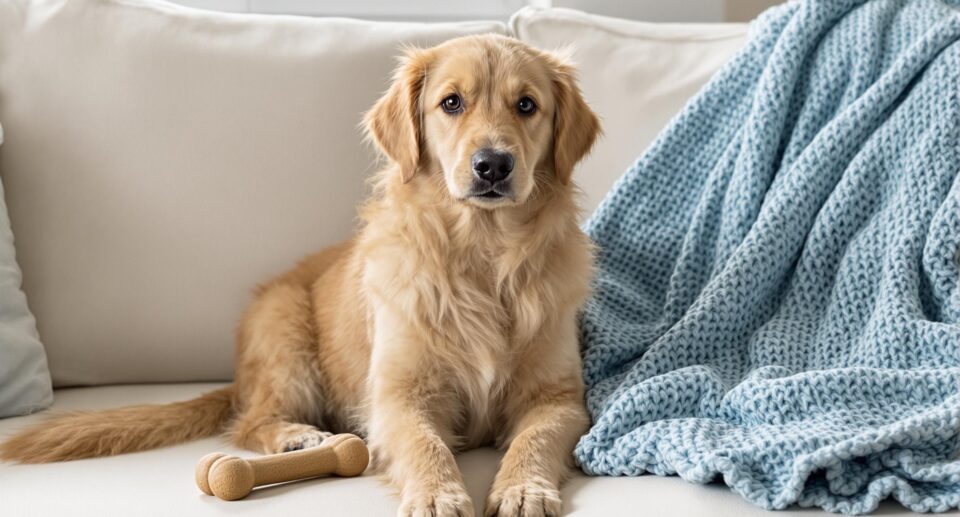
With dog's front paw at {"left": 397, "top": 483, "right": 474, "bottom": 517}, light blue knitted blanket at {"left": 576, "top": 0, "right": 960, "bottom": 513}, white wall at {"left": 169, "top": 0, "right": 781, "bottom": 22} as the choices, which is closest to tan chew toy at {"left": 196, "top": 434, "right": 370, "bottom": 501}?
dog's front paw at {"left": 397, "top": 483, "right": 474, "bottom": 517}

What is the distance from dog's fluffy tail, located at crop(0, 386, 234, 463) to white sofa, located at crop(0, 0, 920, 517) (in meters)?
0.17

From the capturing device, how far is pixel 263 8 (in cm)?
285

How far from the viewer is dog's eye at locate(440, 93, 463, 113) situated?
181 centimetres

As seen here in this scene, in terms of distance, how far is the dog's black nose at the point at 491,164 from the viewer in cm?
166

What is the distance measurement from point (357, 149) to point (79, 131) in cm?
59

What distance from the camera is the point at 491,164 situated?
65.2 inches

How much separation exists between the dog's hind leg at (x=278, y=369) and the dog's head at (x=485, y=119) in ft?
1.44

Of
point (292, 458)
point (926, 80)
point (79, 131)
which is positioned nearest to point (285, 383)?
point (292, 458)

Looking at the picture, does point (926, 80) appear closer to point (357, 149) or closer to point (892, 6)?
→ point (892, 6)

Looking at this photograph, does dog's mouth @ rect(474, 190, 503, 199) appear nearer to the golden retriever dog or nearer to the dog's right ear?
the golden retriever dog

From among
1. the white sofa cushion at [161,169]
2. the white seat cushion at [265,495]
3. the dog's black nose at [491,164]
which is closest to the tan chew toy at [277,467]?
the white seat cushion at [265,495]

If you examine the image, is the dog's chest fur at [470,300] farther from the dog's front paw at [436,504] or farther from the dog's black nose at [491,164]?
the dog's front paw at [436,504]

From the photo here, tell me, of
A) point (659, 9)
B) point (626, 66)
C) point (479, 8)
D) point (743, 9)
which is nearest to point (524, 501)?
point (626, 66)

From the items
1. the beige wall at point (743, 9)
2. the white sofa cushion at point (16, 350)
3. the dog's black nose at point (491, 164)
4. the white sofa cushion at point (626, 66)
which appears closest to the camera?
the dog's black nose at point (491, 164)
